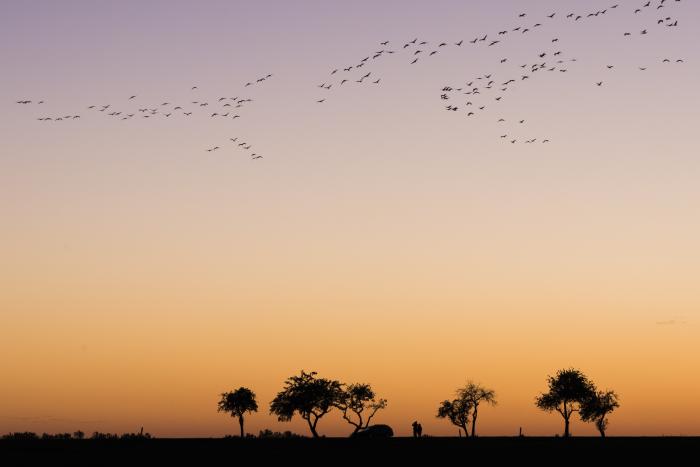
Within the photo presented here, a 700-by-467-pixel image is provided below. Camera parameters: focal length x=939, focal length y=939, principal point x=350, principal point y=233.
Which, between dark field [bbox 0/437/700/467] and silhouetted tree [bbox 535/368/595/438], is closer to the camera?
→ dark field [bbox 0/437/700/467]

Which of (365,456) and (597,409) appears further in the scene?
(597,409)

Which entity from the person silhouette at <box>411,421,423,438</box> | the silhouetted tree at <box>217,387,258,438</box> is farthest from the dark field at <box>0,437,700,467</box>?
the silhouetted tree at <box>217,387,258,438</box>

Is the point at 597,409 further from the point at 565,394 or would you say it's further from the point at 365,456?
the point at 365,456

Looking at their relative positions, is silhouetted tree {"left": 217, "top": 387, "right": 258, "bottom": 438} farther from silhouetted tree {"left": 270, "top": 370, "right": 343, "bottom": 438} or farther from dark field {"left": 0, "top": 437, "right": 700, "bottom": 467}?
dark field {"left": 0, "top": 437, "right": 700, "bottom": 467}

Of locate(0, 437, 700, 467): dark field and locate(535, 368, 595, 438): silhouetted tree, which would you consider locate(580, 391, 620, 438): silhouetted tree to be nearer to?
locate(535, 368, 595, 438): silhouetted tree

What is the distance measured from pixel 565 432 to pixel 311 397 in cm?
4499

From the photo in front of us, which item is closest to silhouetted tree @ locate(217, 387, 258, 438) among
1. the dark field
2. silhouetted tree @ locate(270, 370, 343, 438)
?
silhouetted tree @ locate(270, 370, 343, 438)

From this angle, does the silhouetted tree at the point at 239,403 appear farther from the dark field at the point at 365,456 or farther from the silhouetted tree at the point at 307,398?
the dark field at the point at 365,456

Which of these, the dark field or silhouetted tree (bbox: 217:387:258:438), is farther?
silhouetted tree (bbox: 217:387:258:438)

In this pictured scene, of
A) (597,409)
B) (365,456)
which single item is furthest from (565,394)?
(365,456)

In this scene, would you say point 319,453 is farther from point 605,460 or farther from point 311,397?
point 311,397

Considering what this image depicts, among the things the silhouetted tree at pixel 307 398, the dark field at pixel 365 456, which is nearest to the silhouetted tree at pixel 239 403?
the silhouetted tree at pixel 307 398

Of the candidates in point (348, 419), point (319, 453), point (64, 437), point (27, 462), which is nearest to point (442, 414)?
point (348, 419)

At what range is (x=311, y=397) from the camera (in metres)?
162
